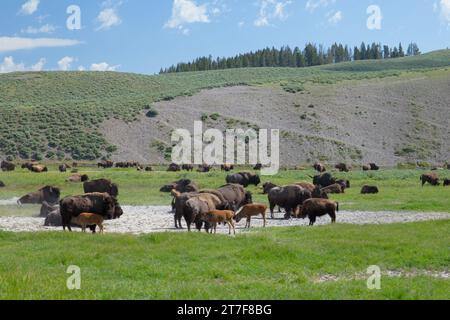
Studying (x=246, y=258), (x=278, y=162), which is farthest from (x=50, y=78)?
(x=246, y=258)

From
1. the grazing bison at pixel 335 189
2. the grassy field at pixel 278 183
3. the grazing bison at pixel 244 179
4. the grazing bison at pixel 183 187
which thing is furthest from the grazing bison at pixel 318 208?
the grazing bison at pixel 244 179

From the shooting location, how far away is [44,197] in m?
34.7

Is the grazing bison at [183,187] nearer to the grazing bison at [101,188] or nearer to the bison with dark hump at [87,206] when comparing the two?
the grazing bison at [101,188]

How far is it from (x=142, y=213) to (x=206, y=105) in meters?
77.6

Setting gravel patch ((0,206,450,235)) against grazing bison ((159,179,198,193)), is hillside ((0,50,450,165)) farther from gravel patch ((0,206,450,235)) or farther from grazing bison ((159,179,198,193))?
gravel patch ((0,206,450,235))

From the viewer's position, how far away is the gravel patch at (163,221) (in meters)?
24.1

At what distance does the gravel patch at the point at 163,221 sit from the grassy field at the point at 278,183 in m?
2.71

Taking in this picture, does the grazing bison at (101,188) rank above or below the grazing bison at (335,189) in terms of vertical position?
above

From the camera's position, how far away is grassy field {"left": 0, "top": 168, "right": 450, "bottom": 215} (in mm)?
32844

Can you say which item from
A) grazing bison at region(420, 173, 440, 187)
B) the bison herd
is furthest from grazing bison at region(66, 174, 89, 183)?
grazing bison at region(420, 173, 440, 187)

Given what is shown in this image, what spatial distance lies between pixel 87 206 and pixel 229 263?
9.78 meters

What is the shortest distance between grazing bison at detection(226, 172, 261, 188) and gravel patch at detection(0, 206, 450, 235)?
15.1 m

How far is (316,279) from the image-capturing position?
1454 centimetres
